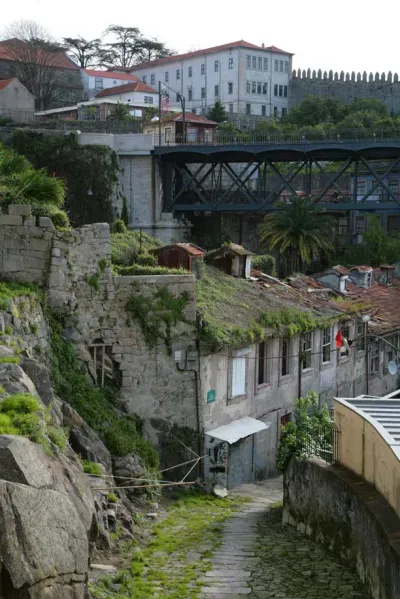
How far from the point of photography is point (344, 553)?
16812 mm

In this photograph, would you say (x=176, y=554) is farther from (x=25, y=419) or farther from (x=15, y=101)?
(x=15, y=101)

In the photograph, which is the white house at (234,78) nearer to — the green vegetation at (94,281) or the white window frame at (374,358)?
the white window frame at (374,358)

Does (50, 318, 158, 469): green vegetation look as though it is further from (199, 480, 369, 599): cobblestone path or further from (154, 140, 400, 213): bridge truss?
(154, 140, 400, 213): bridge truss

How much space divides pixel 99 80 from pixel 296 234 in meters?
55.9

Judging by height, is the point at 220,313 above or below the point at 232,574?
above

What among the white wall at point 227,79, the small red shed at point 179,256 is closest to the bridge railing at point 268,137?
the small red shed at point 179,256

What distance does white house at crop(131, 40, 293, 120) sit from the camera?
102625 millimetres

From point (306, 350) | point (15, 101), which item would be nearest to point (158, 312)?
point (306, 350)

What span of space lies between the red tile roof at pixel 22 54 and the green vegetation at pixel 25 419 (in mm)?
83982

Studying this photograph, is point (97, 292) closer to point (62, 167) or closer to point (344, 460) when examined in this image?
point (344, 460)

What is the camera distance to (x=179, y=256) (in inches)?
1123

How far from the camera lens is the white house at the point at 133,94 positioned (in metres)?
92.1

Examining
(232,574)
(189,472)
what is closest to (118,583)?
(232,574)

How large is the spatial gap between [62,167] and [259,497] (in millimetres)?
37746
